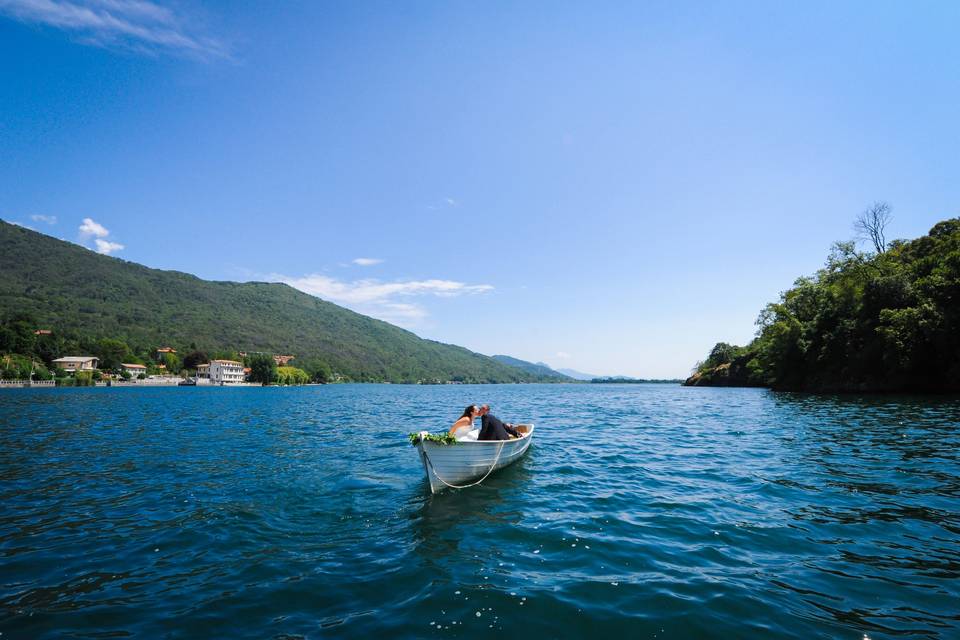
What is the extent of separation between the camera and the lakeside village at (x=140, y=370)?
97.7 meters

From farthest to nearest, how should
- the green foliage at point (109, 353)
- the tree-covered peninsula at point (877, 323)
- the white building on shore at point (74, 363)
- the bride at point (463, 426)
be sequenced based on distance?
the green foliage at point (109, 353) → the white building on shore at point (74, 363) → the tree-covered peninsula at point (877, 323) → the bride at point (463, 426)

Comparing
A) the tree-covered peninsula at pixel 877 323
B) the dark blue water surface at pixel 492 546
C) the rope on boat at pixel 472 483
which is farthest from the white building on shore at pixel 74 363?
the tree-covered peninsula at pixel 877 323

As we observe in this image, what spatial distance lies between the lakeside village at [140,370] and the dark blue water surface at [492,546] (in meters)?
119

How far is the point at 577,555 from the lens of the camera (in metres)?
7.64

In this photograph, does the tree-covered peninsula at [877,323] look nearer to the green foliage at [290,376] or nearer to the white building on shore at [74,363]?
the green foliage at [290,376]

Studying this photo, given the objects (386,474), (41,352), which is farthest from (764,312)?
(41,352)

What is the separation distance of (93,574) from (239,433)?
19.6 meters

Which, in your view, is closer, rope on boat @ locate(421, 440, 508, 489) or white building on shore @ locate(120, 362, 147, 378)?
rope on boat @ locate(421, 440, 508, 489)

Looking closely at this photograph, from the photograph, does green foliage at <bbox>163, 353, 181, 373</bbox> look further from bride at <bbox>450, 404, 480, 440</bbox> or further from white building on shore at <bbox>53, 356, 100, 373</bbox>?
bride at <bbox>450, 404, 480, 440</bbox>

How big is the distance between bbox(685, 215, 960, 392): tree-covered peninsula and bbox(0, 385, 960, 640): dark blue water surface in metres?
36.7

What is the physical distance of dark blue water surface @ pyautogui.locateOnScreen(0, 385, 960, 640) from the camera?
5551 millimetres

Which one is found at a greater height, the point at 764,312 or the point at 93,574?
the point at 764,312

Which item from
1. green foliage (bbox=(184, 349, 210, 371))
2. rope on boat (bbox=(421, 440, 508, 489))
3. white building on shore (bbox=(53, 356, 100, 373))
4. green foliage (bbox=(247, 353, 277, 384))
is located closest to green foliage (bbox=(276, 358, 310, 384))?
green foliage (bbox=(247, 353, 277, 384))

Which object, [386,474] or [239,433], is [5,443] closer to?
[239,433]
